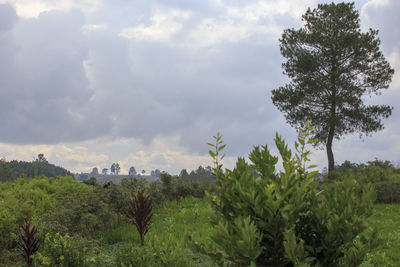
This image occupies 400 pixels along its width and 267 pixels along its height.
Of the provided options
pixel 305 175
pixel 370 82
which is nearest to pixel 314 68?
pixel 370 82

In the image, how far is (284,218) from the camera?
242 centimetres

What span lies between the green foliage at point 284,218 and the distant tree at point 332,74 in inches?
928

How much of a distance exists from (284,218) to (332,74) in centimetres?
2521

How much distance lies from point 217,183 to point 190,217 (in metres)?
7.95

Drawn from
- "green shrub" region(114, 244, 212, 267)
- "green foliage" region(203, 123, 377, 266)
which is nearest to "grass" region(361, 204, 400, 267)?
"green foliage" region(203, 123, 377, 266)

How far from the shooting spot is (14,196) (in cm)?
959

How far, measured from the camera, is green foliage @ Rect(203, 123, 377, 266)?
2375 millimetres

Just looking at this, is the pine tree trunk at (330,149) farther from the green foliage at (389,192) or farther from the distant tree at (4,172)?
the distant tree at (4,172)

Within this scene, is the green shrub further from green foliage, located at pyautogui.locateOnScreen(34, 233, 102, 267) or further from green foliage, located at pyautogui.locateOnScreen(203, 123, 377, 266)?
green foliage, located at pyautogui.locateOnScreen(203, 123, 377, 266)

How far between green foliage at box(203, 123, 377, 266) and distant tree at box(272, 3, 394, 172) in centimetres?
2357

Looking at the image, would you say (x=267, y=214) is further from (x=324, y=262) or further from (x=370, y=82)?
(x=370, y=82)

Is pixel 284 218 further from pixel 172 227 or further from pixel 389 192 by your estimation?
pixel 389 192

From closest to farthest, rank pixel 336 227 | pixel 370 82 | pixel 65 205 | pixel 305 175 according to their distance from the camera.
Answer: pixel 336 227
pixel 305 175
pixel 65 205
pixel 370 82

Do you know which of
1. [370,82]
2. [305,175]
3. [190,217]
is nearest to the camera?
[305,175]
